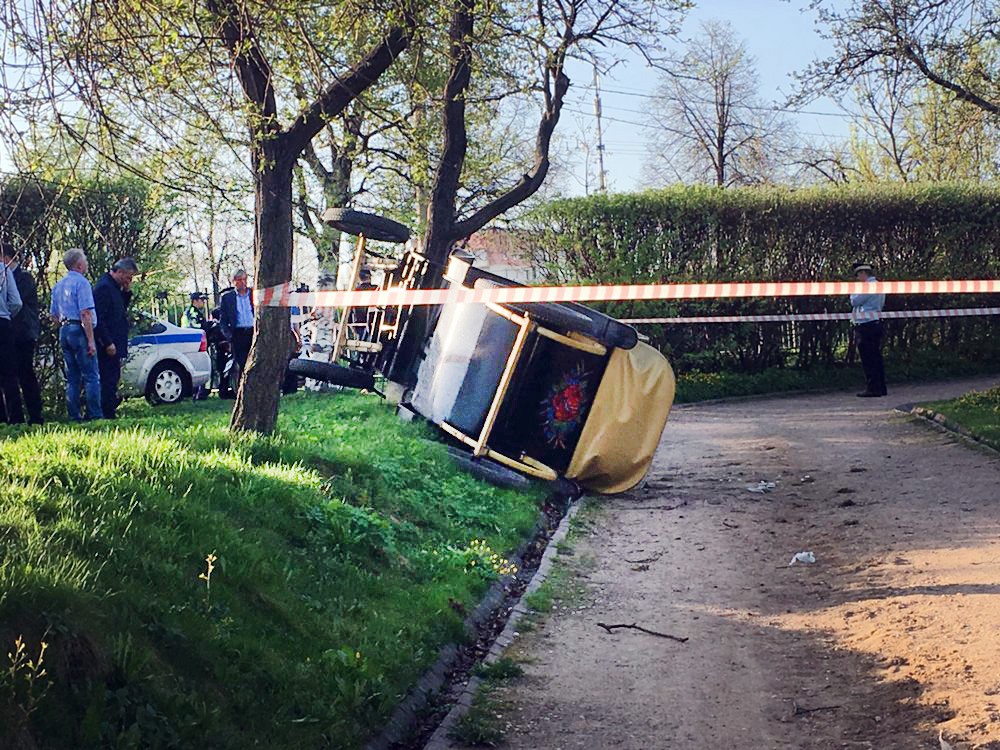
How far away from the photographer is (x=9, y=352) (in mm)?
12125

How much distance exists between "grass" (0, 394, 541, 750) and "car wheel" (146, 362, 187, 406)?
10.1 meters

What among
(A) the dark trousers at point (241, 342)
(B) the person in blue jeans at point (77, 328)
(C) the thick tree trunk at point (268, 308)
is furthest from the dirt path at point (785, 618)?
(A) the dark trousers at point (241, 342)

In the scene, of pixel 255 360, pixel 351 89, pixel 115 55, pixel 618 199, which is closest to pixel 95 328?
pixel 255 360

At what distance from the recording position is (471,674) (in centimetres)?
605

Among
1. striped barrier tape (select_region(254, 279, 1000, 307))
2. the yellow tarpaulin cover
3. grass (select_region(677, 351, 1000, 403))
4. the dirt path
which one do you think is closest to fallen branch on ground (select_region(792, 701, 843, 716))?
the dirt path

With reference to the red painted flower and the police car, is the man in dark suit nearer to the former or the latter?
the police car

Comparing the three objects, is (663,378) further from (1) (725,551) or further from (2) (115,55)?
(2) (115,55)

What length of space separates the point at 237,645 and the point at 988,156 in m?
34.4

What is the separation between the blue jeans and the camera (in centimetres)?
1302

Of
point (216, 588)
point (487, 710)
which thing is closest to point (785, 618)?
point (487, 710)

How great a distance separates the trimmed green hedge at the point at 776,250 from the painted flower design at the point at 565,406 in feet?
32.4

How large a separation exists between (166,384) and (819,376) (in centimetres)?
1137

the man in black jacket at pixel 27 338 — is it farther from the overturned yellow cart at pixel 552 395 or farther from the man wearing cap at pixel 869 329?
the man wearing cap at pixel 869 329

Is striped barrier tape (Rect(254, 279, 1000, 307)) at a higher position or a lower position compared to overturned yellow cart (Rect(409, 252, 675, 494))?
higher
